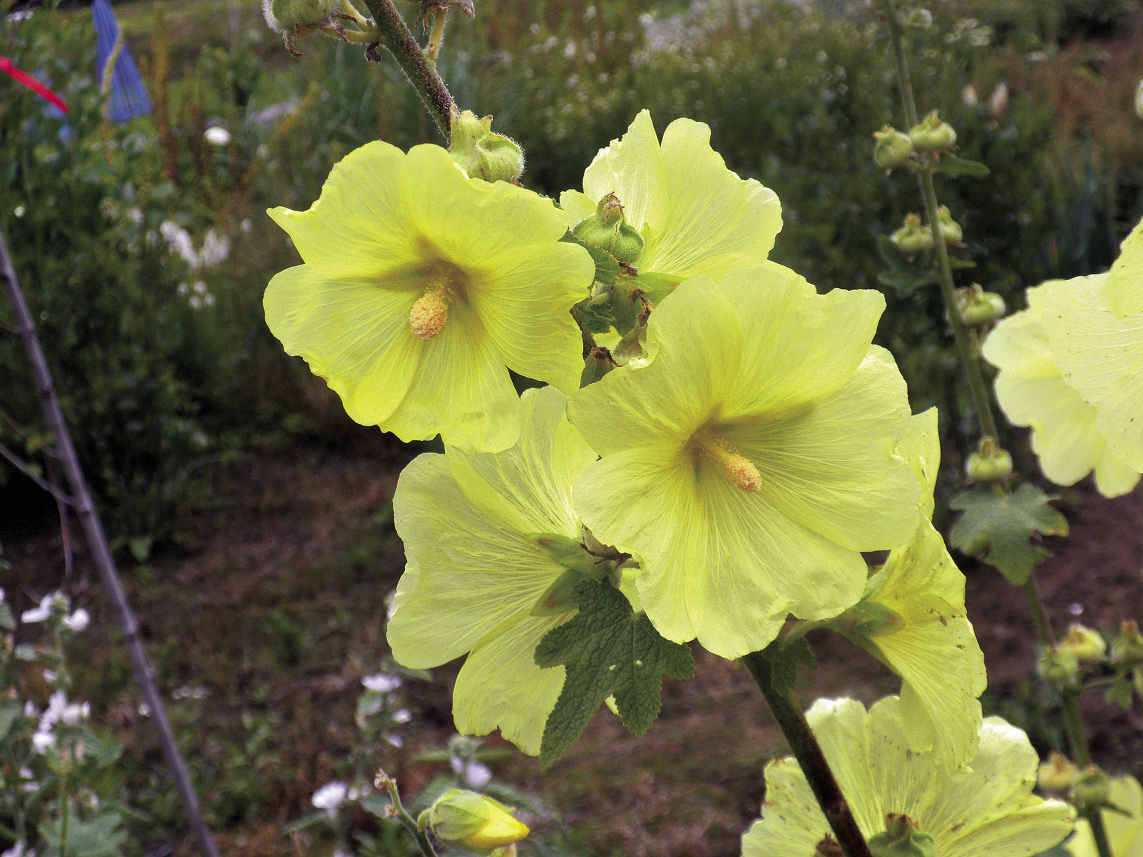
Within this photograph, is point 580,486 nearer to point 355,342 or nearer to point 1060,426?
point 355,342

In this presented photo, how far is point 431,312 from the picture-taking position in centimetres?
63

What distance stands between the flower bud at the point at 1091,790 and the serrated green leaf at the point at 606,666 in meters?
0.95

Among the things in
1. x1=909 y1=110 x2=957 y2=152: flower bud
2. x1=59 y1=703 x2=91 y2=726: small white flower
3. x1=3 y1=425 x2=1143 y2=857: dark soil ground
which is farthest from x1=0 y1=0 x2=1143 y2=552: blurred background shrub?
x1=59 y1=703 x2=91 y2=726: small white flower

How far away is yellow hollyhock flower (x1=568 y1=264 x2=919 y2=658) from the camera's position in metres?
0.58

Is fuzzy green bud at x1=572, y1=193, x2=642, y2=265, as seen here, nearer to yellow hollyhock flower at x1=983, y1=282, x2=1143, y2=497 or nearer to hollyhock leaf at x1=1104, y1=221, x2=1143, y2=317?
hollyhock leaf at x1=1104, y1=221, x2=1143, y2=317

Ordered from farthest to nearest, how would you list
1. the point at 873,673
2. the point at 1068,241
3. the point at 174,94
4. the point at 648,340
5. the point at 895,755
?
the point at 174,94 → the point at 1068,241 → the point at 873,673 → the point at 895,755 → the point at 648,340

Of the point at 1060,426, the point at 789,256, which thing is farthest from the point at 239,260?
the point at 1060,426

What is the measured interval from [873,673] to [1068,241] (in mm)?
1797

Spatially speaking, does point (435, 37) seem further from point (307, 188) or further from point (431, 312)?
point (307, 188)

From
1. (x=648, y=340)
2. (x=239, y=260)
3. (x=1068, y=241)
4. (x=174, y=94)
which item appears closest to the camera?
(x=648, y=340)

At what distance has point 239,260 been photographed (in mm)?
5023

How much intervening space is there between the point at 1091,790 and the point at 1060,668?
162 millimetres

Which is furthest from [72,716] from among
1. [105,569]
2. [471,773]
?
[471,773]

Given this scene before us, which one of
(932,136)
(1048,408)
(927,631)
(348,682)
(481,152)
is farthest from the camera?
(348,682)
